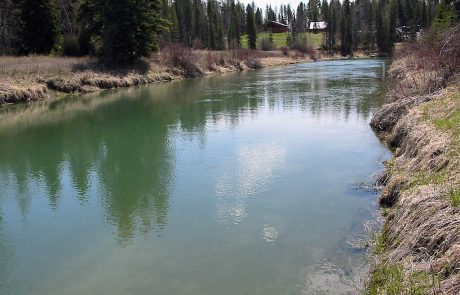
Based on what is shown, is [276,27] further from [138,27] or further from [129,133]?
[129,133]

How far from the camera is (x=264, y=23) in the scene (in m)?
123

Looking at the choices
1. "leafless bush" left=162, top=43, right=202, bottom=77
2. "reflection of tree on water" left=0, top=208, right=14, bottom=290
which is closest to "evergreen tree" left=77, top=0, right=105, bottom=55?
"leafless bush" left=162, top=43, right=202, bottom=77

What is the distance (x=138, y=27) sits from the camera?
42688 mm

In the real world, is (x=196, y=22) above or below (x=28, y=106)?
above

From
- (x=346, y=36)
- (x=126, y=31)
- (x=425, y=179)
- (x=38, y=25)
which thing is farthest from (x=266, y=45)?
(x=425, y=179)

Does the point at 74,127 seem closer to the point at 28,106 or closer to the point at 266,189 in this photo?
the point at 28,106

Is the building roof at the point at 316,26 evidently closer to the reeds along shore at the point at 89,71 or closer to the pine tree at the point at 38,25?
the reeds along shore at the point at 89,71

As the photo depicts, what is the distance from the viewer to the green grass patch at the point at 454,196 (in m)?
6.67

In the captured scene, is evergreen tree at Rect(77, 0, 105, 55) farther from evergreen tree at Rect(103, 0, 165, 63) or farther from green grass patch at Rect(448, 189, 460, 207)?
green grass patch at Rect(448, 189, 460, 207)

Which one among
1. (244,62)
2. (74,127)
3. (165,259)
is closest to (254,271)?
(165,259)

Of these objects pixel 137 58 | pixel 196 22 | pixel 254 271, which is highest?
pixel 196 22

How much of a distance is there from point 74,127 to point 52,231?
42.7 ft

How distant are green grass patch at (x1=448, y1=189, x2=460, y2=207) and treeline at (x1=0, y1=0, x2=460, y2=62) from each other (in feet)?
73.5

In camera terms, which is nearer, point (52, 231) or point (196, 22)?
point (52, 231)
